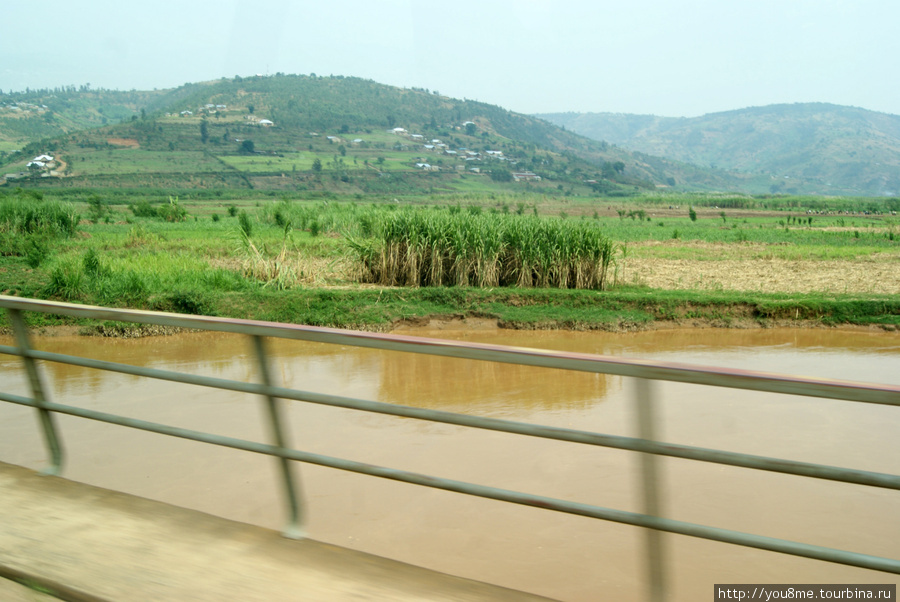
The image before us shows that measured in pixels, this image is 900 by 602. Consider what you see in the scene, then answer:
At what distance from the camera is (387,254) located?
17016mm

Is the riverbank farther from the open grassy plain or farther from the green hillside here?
the green hillside

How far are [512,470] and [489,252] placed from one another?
1031cm

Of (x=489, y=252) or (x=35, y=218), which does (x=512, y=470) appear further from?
(x=35, y=218)

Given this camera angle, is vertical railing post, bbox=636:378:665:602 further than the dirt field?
No

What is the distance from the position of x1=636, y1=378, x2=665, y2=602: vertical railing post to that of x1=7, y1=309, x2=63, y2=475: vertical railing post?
124 inches

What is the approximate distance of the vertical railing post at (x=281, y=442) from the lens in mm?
2859

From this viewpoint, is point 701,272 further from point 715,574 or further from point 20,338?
point 20,338

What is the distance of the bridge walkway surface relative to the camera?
2.56 meters

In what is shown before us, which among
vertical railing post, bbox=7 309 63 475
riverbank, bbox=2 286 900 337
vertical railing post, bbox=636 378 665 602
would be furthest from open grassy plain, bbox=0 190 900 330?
vertical railing post, bbox=636 378 665 602

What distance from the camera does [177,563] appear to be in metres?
2.77

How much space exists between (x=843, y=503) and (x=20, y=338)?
6136 millimetres

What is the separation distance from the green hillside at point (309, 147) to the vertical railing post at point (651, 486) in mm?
84016

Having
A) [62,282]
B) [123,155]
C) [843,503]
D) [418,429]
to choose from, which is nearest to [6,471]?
[418,429]

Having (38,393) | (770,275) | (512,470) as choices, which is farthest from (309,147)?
(38,393)
